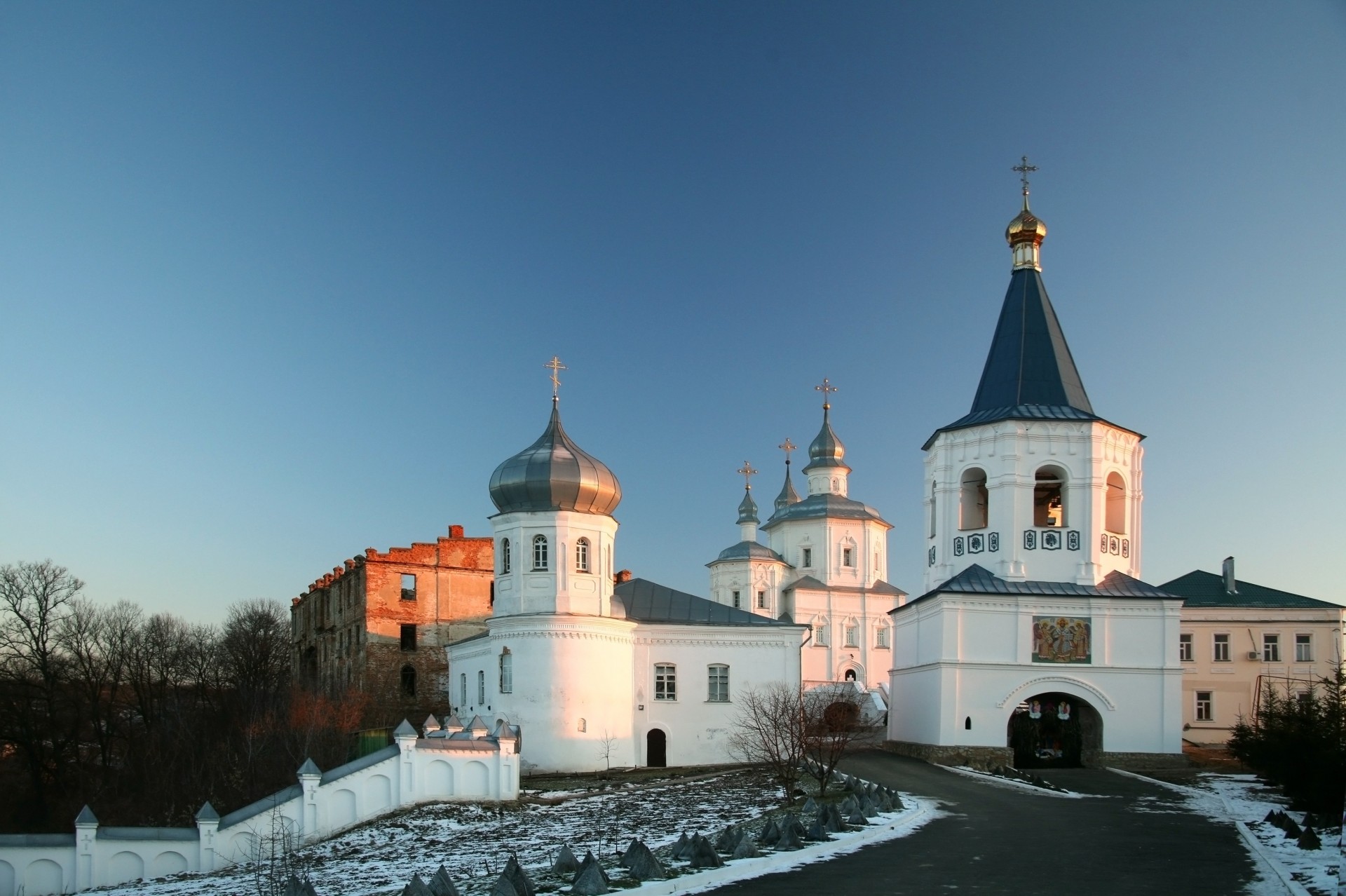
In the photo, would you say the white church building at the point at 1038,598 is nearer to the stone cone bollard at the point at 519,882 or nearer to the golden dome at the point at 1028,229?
the golden dome at the point at 1028,229

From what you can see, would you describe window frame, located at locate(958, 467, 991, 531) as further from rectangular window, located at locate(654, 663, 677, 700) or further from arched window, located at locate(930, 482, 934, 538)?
rectangular window, located at locate(654, 663, 677, 700)

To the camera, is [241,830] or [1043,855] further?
[241,830]

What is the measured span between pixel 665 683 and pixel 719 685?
1.36 meters

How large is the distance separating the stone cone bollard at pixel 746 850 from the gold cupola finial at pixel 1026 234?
80.2ft

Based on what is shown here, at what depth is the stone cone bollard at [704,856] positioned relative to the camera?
12375 mm

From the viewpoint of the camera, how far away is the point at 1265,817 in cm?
1717

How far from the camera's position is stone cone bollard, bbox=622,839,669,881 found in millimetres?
11547

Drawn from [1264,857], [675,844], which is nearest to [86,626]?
[675,844]

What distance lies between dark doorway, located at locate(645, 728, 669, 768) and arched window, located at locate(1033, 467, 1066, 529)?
34.7 feet

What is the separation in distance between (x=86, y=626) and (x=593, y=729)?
23885 mm

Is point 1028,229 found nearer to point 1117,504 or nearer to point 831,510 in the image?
point 1117,504

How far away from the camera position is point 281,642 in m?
55.9

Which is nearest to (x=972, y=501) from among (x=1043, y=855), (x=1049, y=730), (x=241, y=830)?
(x=1049, y=730)

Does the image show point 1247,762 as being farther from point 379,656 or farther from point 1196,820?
point 379,656
